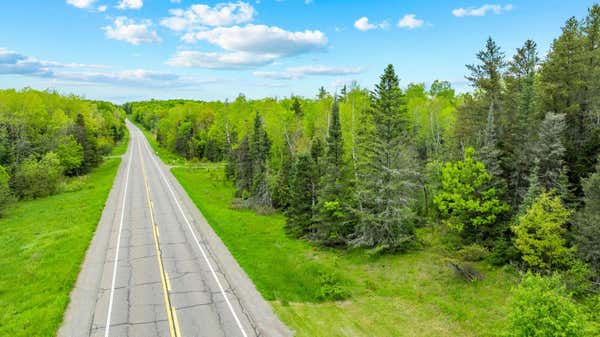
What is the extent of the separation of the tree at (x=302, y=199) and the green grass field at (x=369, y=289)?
4.30 feet

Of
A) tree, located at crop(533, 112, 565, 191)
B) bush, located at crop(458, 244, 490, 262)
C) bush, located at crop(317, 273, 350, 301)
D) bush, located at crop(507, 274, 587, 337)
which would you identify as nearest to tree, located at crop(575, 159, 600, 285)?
tree, located at crop(533, 112, 565, 191)

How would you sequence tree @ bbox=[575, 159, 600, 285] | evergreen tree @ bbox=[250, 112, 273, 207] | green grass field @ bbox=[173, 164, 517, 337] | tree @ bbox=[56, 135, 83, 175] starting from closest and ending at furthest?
green grass field @ bbox=[173, 164, 517, 337] < tree @ bbox=[575, 159, 600, 285] < evergreen tree @ bbox=[250, 112, 273, 207] < tree @ bbox=[56, 135, 83, 175]

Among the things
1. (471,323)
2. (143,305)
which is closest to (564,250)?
(471,323)

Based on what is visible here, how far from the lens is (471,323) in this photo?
15.8 metres

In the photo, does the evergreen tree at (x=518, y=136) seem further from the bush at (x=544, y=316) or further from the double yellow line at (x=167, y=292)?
the double yellow line at (x=167, y=292)

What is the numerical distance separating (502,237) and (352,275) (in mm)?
9851

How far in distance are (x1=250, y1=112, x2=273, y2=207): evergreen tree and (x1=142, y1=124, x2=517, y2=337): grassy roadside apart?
780 cm

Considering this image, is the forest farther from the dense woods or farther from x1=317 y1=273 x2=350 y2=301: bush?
the dense woods

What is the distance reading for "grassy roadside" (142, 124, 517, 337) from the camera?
50.2ft

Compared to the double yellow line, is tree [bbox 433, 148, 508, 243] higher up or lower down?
higher up

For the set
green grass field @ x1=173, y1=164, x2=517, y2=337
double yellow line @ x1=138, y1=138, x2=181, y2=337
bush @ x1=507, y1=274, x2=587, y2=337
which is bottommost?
green grass field @ x1=173, y1=164, x2=517, y2=337

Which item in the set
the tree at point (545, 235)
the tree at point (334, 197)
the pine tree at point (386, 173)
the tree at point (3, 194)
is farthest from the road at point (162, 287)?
the tree at point (545, 235)

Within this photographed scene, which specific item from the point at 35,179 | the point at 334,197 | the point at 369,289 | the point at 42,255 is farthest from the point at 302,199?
the point at 35,179

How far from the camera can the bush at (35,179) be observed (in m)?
41.9
